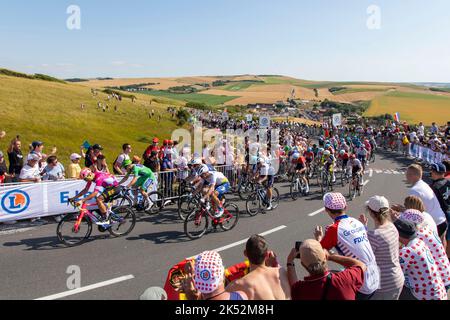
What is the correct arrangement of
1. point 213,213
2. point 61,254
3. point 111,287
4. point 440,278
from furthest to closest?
point 213,213, point 61,254, point 111,287, point 440,278

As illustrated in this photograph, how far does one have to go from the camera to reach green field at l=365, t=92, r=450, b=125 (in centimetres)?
5580

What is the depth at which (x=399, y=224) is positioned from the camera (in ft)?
13.7

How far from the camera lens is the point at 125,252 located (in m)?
7.63

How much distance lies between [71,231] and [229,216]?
Answer: 3879 mm

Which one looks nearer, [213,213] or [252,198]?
[213,213]

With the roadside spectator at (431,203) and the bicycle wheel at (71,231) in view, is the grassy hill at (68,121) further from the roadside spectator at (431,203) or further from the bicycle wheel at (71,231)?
the roadside spectator at (431,203)

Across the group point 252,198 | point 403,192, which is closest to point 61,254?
point 252,198

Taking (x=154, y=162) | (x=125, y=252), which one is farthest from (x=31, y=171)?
(x=125, y=252)

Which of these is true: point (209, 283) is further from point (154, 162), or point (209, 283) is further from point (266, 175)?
point (154, 162)

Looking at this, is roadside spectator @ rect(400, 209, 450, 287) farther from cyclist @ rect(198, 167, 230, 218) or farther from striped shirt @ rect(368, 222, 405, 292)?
cyclist @ rect(198, 167, 230, 218)

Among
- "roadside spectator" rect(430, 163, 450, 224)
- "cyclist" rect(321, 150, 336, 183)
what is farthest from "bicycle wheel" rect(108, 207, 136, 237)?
"cyclist" rect(321, 150, 336, 183)

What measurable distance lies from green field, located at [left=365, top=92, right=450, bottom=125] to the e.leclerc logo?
54.8 metres

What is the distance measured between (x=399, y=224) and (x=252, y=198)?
7110 mm
